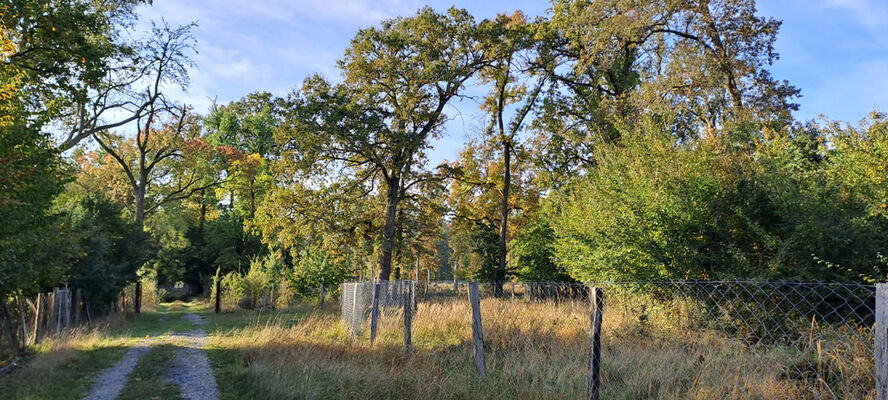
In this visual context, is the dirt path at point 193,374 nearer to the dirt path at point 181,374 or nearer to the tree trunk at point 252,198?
the dirt path at point 181,374

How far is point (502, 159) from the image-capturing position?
3083 centimetres

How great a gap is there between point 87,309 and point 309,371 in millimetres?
17534

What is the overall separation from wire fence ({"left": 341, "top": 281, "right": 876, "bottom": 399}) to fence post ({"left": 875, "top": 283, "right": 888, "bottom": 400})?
249mm

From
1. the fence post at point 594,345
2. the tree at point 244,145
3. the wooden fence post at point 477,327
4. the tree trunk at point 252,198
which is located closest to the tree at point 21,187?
the wooden fence post at point 477,327

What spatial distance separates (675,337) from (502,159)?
23.1 m

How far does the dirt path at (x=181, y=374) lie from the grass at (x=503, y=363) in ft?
0.69

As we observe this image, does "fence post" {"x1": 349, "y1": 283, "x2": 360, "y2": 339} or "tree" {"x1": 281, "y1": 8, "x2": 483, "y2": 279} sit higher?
"tree" {"x1": 281, "y1": 8, "x2": 483, "y2": 279}

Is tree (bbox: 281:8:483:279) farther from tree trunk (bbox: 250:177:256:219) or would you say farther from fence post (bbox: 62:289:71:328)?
tree trunk (bbox: 250:177:256:219)

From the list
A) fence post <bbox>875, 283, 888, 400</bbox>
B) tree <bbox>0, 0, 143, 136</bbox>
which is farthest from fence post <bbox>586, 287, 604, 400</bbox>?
tree <bbox>0, 0, 143, 136</bbox>

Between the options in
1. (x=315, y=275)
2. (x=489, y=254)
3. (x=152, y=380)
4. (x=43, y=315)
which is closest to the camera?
(x=152, y=380)

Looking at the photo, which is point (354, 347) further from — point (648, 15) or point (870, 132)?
point (648, 15)

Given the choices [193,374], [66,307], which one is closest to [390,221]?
[66,307]

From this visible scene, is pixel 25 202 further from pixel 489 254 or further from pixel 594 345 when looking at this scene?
pixel 489 254

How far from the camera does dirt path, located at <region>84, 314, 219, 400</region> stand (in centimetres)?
852
